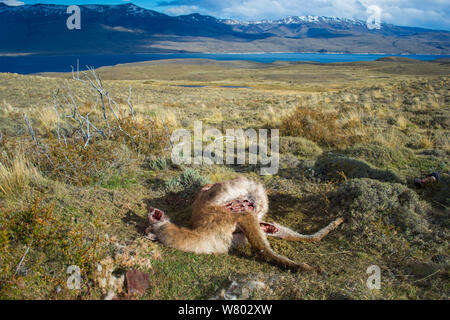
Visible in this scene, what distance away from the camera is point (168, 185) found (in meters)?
5.48

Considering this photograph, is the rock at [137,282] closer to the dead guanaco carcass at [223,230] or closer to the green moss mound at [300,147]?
the dead guanaco carcass at [223,230]

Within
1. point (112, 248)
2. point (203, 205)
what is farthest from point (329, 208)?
point (112, 248)

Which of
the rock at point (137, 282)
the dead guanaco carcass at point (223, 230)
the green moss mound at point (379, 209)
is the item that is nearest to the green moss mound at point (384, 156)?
the green moss mound at point (379, 209)

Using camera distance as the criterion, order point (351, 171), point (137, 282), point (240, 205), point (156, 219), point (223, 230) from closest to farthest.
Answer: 1. point (137, 282)
2. point (223, 230)
3. point (156, 219)
4. point (240, 205)
5. point (351, 171)

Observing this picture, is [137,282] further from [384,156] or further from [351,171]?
[384,156]

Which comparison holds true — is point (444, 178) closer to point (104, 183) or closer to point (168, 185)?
point (168, 185)

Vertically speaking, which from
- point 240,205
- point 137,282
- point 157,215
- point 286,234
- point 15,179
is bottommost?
point 137,282

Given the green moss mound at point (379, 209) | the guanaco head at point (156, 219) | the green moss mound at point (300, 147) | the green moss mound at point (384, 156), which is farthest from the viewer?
the green moss mound at point (300, 147)

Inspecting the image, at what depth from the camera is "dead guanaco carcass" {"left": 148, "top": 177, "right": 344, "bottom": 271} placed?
3490mm

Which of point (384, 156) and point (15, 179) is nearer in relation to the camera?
point (15, 179)

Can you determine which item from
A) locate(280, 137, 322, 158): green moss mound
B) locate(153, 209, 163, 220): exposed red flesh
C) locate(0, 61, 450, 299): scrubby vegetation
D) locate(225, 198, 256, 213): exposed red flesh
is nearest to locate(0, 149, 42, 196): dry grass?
locate(0, 61, 450, 299): scrubby vegetation

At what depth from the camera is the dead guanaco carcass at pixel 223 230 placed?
3.49m

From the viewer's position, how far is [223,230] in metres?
3.60

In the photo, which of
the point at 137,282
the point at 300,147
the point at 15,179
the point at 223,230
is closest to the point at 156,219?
the point at 223,230
